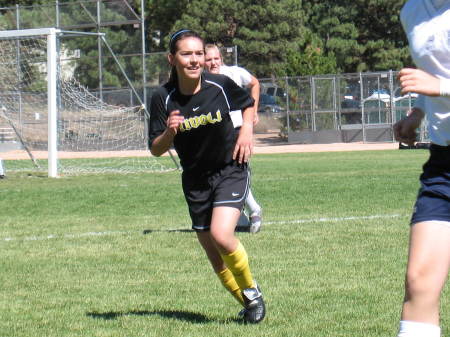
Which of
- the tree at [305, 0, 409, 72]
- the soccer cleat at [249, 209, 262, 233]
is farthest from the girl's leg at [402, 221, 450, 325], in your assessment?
the tree at [305, 0, 409, 72]

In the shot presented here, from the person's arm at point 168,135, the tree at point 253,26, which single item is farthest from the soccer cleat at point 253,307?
the tree at point 253,26

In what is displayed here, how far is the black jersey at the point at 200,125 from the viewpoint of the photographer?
605 cm

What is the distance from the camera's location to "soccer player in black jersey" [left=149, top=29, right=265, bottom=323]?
234 inches

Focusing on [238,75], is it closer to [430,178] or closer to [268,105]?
[430,178]

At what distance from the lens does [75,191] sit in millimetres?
16062

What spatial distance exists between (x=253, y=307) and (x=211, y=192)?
75cm

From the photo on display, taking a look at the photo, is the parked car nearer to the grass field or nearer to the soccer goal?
the soccer goal

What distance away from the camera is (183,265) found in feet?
26.6

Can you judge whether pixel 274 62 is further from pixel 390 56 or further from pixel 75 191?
pixel 75 191

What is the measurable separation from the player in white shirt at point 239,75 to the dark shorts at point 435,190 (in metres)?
5.30

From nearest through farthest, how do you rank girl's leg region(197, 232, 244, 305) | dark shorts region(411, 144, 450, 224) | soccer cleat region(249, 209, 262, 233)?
1. dark shorts region(411, 144, 450, 224)
2. girl's leg region(197, 232, 244, 305)
3. soccer cleat region(249, 209, 262, 233)

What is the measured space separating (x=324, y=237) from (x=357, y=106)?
28.0 metres

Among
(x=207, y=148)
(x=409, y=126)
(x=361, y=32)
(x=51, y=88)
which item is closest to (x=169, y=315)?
(x=207, y=148)

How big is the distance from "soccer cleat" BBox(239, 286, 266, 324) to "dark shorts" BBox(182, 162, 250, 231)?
1.62 ft
